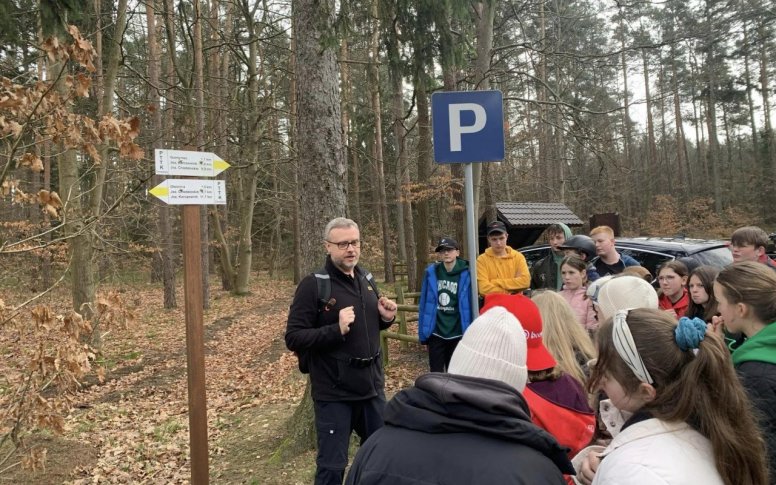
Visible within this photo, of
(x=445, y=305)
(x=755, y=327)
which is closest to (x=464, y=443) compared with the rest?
(x=755, y=327)

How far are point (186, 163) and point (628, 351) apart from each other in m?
3.42

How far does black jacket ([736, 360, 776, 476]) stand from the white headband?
63cm

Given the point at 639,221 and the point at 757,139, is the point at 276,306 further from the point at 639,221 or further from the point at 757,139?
the point at 757,139

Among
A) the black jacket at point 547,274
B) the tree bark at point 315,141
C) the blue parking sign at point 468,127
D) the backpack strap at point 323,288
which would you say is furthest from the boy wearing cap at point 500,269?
the backpack strap at point 323,288

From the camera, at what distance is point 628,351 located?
5.16 ft

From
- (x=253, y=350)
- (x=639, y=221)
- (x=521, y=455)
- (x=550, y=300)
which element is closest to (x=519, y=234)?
(x=253, y=350)

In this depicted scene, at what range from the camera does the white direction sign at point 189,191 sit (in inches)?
148

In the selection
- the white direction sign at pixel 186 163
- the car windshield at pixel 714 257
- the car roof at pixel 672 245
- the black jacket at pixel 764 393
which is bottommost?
the black jacket at pixel 764 393

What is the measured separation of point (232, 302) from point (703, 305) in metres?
16.4

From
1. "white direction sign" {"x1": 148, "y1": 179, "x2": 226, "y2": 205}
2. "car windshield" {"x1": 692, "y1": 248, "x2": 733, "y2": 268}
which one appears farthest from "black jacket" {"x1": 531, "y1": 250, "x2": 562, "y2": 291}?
"white direction sign" {"x1": 148, "y1": 179, "x2": 226, "y2": 205}

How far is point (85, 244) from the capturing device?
9734 millimetres

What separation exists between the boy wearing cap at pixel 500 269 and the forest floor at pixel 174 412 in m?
2.11

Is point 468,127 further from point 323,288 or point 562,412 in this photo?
point 562,412

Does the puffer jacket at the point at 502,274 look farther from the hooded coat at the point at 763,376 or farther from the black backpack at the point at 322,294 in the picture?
the hooded coat at the point at 763,376
